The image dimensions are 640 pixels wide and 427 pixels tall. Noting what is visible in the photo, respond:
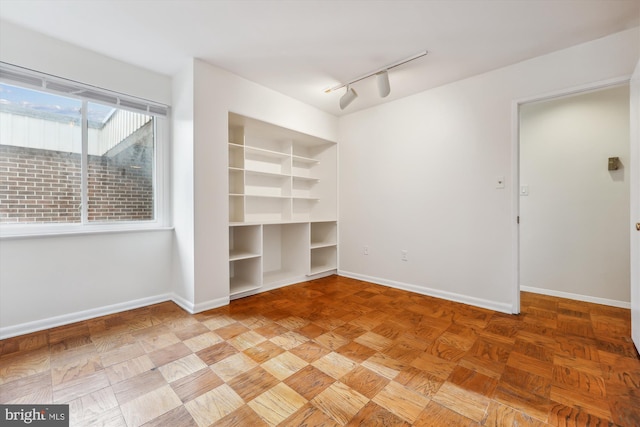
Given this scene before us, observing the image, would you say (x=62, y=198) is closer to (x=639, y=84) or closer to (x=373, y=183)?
(x=373, y=183)

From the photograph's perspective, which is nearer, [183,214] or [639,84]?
[639,84]

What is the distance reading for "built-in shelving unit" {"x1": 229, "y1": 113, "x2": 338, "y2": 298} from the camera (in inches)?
131

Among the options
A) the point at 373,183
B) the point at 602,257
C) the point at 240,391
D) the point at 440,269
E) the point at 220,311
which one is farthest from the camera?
the point at 373,183

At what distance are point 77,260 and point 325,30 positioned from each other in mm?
2897

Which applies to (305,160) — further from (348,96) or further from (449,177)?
(449,177)

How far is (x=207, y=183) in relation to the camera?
273cm

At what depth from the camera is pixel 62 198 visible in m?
2.46

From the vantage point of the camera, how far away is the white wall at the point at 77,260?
2168 mm

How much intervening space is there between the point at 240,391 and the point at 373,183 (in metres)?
2.87

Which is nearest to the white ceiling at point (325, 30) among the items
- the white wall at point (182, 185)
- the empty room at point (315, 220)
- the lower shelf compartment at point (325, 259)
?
the empty room at point (315, 220)

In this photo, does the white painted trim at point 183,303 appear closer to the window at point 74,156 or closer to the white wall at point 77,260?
the white wall at point 77,260

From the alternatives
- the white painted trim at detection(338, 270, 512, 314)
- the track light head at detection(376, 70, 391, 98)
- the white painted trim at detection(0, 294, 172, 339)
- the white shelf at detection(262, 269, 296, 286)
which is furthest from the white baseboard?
the track light head at detection(376, 70, 391, 98)

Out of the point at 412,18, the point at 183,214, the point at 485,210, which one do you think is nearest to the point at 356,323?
the point at 485,210
